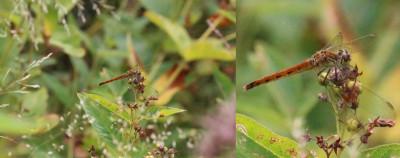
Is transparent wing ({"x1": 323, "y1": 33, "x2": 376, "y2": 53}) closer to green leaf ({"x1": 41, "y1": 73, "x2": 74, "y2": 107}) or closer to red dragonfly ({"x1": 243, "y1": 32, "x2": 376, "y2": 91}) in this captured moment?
red dragonfly ({"x1": 243, "y1": 32, "x2": 376, "y2": 91})

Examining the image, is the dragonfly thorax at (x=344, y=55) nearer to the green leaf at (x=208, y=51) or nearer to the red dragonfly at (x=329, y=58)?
the red dragonfly at (x=329, y=58)

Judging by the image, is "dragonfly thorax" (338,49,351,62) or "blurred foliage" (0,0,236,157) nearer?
"dragonfly thorax" (338,49,351,62)

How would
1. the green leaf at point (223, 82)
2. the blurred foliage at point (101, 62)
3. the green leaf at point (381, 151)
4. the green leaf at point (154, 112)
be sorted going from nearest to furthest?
the green leaf at point (381, 151)
the green leaf at point (154, 112)
the blurred foliage at point (101, 62)
the green leaf at point (223, 82)

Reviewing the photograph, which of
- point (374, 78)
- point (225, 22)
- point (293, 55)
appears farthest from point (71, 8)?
point (374, 78)

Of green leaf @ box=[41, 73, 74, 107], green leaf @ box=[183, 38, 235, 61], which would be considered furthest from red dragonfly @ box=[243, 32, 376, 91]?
green leaf @ box=[41, 73, 74, 107]

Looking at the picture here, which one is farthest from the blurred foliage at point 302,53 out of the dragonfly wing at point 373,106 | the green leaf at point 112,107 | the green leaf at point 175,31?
the green leaf at point 112,107

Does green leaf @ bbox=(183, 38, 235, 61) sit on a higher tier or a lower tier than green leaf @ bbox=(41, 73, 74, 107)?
higher
